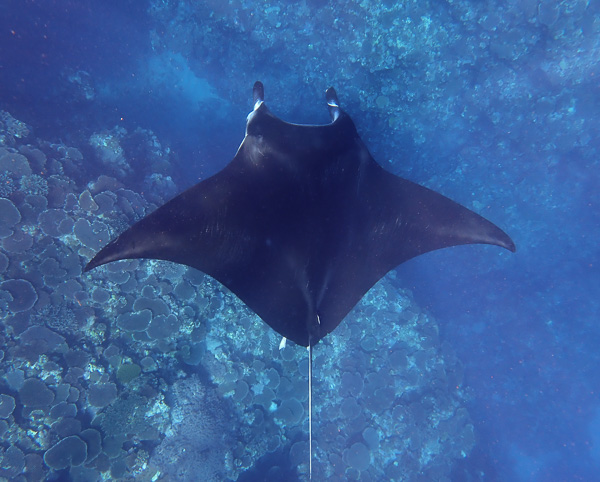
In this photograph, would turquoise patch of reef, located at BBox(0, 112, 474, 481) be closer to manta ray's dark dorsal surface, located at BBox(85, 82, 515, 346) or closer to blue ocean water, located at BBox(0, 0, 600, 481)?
blue ocean water, located at BBox(0, 0, 600, 481)

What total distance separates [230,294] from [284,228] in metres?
4.80

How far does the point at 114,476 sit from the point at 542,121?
13674mm

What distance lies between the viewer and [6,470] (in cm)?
555

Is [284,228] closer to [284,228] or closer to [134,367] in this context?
[284,228]

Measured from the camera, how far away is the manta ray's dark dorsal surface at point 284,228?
10.7 ft

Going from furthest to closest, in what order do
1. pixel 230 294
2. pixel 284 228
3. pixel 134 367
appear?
pixel 230 294
pixel 134 367
pixel 284 228

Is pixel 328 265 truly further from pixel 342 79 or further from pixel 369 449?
pixel 369 449

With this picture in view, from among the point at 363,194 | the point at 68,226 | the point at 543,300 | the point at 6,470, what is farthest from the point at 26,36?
the point at 543,300

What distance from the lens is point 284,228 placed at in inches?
138

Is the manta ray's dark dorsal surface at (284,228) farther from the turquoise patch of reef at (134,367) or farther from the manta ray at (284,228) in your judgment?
the turquoise patch of reef at (134,367)

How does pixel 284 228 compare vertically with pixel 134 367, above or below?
above

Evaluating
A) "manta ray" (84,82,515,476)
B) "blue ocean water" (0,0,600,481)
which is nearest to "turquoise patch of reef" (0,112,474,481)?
"blue ocean water" (0,0,600,481)

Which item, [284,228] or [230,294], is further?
[230,294]

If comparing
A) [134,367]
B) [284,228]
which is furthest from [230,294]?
[284,228]
